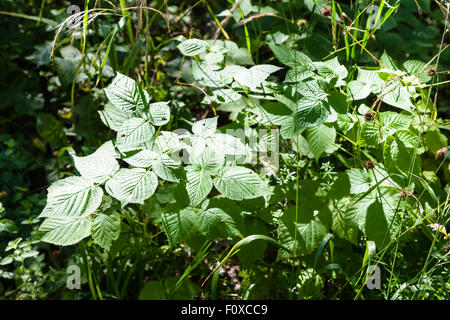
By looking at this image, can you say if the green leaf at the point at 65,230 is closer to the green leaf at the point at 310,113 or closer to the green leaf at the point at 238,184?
the green leaf at the point at 238,184

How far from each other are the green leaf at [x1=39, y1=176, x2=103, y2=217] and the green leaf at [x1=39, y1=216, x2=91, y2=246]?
128 millimetres

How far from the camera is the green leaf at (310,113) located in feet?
4.24

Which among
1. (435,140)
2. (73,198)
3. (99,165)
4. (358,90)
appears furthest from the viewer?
(435,140)

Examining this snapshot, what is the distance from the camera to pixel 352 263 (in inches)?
58.9

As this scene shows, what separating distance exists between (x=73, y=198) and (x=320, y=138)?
2.68ft

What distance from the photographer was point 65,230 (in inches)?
50.6

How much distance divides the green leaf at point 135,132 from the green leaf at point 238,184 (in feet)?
0.86

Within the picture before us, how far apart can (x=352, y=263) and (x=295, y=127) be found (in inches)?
22.9

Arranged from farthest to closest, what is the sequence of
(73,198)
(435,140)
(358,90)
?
(435,140), (358,90), (73,198)

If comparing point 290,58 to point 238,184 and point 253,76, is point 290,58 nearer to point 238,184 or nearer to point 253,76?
point 253,76

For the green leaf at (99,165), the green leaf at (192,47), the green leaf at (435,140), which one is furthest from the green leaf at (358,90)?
the green leaf at (99,165)

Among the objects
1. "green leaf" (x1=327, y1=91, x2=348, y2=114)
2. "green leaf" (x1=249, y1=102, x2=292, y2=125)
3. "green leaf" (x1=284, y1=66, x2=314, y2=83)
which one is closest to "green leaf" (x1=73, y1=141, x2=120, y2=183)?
"green leaf" (x1=249, y1=102, x2=292, y2=125)

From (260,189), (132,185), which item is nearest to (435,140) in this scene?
(260,189)
